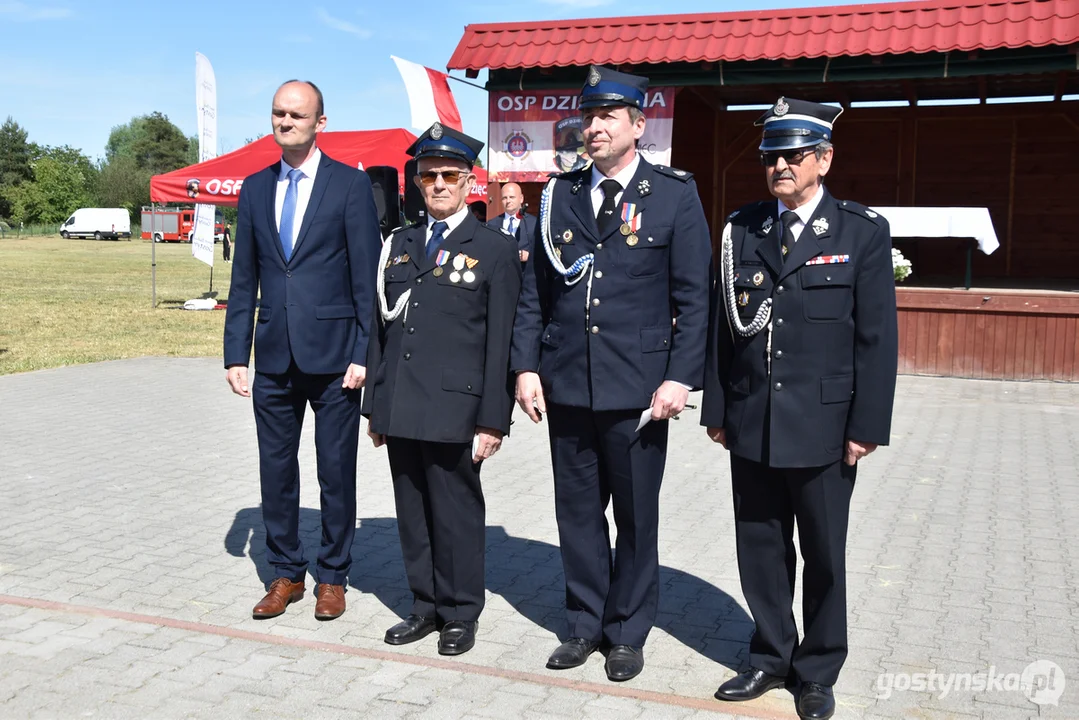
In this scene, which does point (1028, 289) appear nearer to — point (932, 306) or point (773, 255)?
point (932, 306)

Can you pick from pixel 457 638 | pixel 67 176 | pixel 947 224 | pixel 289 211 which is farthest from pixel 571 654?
pixel 67 176

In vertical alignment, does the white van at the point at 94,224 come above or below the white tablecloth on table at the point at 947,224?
above

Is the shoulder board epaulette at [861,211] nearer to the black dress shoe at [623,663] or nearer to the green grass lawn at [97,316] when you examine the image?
the black dress shoe at [623,663]

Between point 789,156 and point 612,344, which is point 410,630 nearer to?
point 612,344

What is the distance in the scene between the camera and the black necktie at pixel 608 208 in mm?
3789

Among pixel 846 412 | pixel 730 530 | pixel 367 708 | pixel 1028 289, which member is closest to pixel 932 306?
pixel 1028 289

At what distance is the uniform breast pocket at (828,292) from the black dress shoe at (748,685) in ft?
4.09

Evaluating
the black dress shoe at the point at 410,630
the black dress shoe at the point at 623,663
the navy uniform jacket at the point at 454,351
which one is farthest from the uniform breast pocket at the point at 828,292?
the black dress shoe at the point at 410,630

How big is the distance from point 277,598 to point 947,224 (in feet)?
31.0

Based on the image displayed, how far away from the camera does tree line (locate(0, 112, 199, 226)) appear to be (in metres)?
86.9

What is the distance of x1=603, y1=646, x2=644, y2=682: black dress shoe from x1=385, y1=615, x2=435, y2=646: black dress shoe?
0.75m

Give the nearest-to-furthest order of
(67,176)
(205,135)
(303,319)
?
(303,319), (205,135), (67,176)

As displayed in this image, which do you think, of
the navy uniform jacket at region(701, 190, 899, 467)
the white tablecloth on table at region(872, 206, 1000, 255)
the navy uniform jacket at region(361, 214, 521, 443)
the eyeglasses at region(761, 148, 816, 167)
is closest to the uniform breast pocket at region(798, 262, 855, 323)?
the navy uniform jacket at region(701, 190, 899, 467)

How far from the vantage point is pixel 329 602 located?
4398mm
